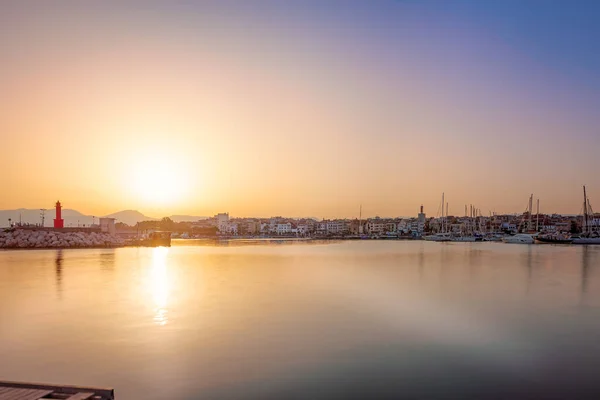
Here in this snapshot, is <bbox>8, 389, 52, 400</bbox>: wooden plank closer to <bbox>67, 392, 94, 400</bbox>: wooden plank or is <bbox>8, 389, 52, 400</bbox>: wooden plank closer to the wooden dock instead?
the wooden dock

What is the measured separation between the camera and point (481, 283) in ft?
86.7

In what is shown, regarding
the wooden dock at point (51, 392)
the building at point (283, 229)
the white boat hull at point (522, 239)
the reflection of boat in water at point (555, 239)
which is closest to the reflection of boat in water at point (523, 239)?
the white boat hull at point (522, 239)

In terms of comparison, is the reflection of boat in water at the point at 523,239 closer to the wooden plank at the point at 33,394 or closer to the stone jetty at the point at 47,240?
the stone jetty at the point at 47,240

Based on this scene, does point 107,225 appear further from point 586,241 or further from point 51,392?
point 586,241

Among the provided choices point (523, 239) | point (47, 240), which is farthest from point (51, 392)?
point (523, 239)

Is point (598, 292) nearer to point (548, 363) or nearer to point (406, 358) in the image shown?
point (548, 363)

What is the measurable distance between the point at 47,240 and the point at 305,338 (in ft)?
194

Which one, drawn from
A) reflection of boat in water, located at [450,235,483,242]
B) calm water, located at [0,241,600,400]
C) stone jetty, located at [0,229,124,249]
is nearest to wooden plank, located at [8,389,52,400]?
calm water, located at [0,241,600,400]

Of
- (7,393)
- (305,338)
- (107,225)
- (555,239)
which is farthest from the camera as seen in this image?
(555,239)

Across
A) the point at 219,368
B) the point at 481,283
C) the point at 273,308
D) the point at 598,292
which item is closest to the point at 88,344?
the point at 219,368

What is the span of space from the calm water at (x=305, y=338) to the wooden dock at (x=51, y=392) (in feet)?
6.81

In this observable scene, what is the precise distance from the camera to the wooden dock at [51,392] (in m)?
6.37

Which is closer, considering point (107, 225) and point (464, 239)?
point (107, 225)

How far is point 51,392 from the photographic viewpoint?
6562 mm
